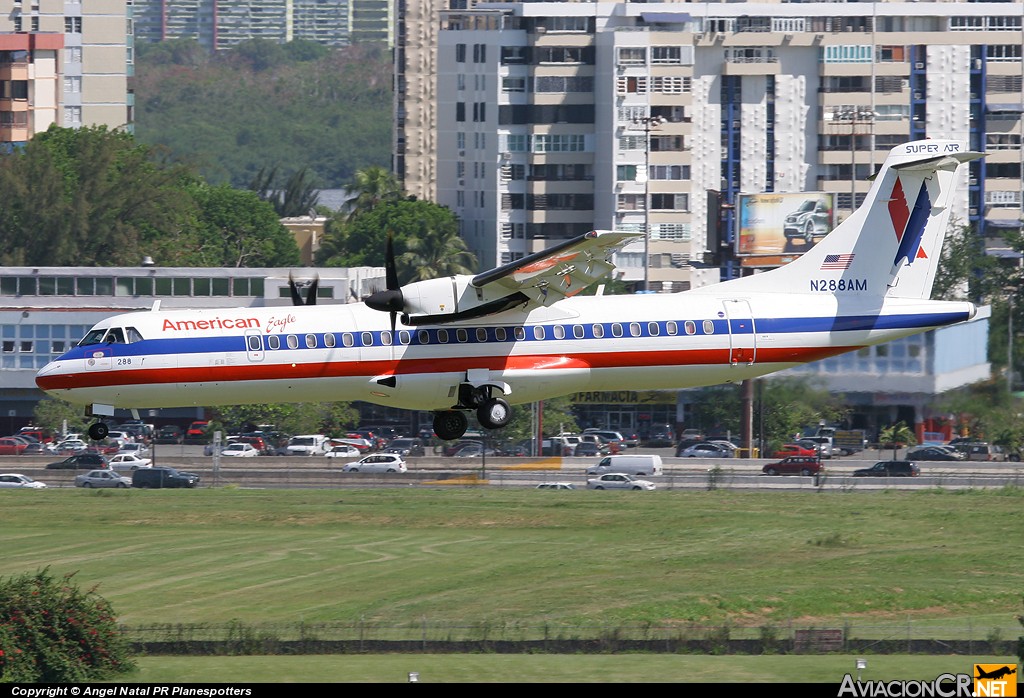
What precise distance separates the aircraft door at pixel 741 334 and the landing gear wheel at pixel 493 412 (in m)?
7.12

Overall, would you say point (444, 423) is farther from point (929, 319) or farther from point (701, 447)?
point (701, 447)

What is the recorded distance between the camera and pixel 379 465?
333ft

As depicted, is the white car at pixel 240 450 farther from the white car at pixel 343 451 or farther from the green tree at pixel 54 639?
the green tree at pixel 54 639

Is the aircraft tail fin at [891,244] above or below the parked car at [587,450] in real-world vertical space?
above

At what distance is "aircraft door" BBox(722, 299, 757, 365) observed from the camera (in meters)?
47.8

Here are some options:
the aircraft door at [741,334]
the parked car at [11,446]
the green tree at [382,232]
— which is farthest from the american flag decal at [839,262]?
the green tree at [382,232]

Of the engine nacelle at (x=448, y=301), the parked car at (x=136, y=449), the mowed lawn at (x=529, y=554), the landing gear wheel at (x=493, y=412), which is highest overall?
the engine nacelle at (x=448, y=301)

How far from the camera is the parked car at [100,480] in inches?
3907

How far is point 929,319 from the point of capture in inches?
1928

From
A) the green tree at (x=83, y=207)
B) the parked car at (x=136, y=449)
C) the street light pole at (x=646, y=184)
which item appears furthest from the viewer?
the green tree at (x=83, y=207)

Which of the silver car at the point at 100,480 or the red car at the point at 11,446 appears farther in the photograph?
the red car at the point at 11,446

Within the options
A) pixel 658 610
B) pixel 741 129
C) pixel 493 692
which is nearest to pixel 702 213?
pixel 741 129

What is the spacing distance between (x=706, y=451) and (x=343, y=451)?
24.2m

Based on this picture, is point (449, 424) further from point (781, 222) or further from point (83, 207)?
point (83, 207)
